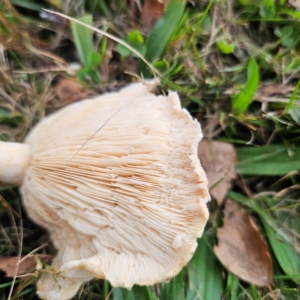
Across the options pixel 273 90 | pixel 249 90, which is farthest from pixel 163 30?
pixel 273 90

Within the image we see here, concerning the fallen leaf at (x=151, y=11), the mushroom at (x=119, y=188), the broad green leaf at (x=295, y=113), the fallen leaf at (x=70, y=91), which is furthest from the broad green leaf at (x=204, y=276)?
the fallen leaf at (x=151, y=11)

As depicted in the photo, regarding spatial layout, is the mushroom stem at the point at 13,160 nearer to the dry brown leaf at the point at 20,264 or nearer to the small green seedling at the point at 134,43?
the dry brown leaf at the point at 20,264

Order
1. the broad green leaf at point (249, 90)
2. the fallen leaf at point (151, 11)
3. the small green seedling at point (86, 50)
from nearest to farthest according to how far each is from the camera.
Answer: the broad green leaf at point (249, 90) < the small green seedling at point (86, 50) < the fallen leaf at point (151, 11)

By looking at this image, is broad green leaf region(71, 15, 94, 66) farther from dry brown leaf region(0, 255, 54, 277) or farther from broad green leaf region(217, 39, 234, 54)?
dry brown leaf region(0, 255, 54, 277)

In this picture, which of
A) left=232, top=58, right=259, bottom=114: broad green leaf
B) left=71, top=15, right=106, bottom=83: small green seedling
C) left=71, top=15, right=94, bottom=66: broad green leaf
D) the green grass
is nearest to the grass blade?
the green grass

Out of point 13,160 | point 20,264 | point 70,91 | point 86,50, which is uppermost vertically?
point 86,50

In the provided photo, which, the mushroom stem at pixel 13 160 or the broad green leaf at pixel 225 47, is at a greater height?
the broad green leaf at pixel 225 47

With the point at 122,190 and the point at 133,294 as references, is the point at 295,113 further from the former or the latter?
the point at 133,294

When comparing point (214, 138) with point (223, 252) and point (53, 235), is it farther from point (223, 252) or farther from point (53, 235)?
point (53, 235)
